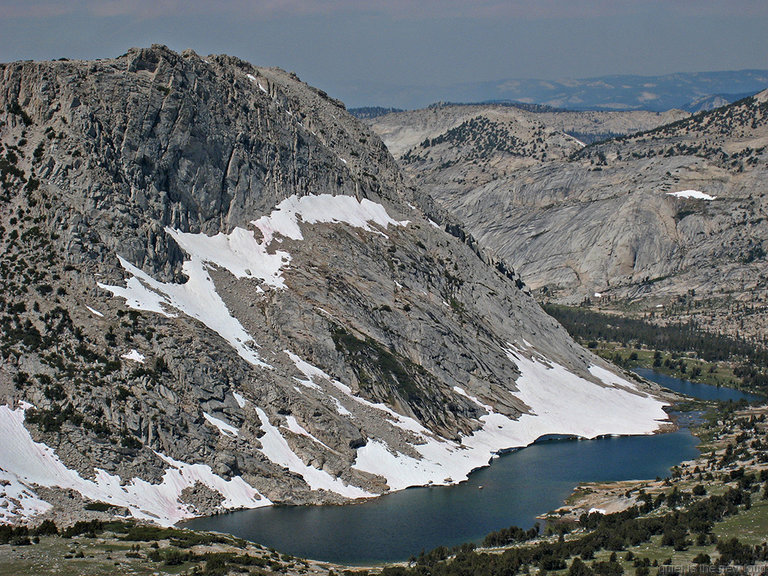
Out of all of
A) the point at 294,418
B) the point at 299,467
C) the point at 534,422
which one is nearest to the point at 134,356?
the point at 294,418

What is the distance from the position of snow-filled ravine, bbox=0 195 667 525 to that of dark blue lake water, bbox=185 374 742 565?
97.6 inches

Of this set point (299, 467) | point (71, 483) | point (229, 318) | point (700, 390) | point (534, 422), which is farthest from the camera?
point (700, 390)

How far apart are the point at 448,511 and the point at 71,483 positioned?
32348 mm

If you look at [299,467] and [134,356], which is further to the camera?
[299,467]

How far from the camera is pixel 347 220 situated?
5369 inches

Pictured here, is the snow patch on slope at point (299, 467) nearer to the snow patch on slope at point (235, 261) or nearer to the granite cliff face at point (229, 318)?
the granite cliff face at point (229, 318)

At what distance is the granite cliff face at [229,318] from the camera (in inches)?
3433

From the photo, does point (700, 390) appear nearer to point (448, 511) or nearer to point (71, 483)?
point (448, 511)

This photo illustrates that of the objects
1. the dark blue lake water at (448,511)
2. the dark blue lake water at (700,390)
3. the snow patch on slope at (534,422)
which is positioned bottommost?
the dark blue lake water at (448,511)

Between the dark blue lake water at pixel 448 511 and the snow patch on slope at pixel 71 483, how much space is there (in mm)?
2796

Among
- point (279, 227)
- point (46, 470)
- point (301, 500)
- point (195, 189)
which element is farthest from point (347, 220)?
point (46, 470)

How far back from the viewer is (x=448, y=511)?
93.1m

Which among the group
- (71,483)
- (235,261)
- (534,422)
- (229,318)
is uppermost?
(235,261)

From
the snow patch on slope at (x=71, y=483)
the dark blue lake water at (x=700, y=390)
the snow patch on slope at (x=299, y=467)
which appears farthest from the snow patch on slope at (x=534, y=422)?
the dark blue lake water at (x=700, y=390)
